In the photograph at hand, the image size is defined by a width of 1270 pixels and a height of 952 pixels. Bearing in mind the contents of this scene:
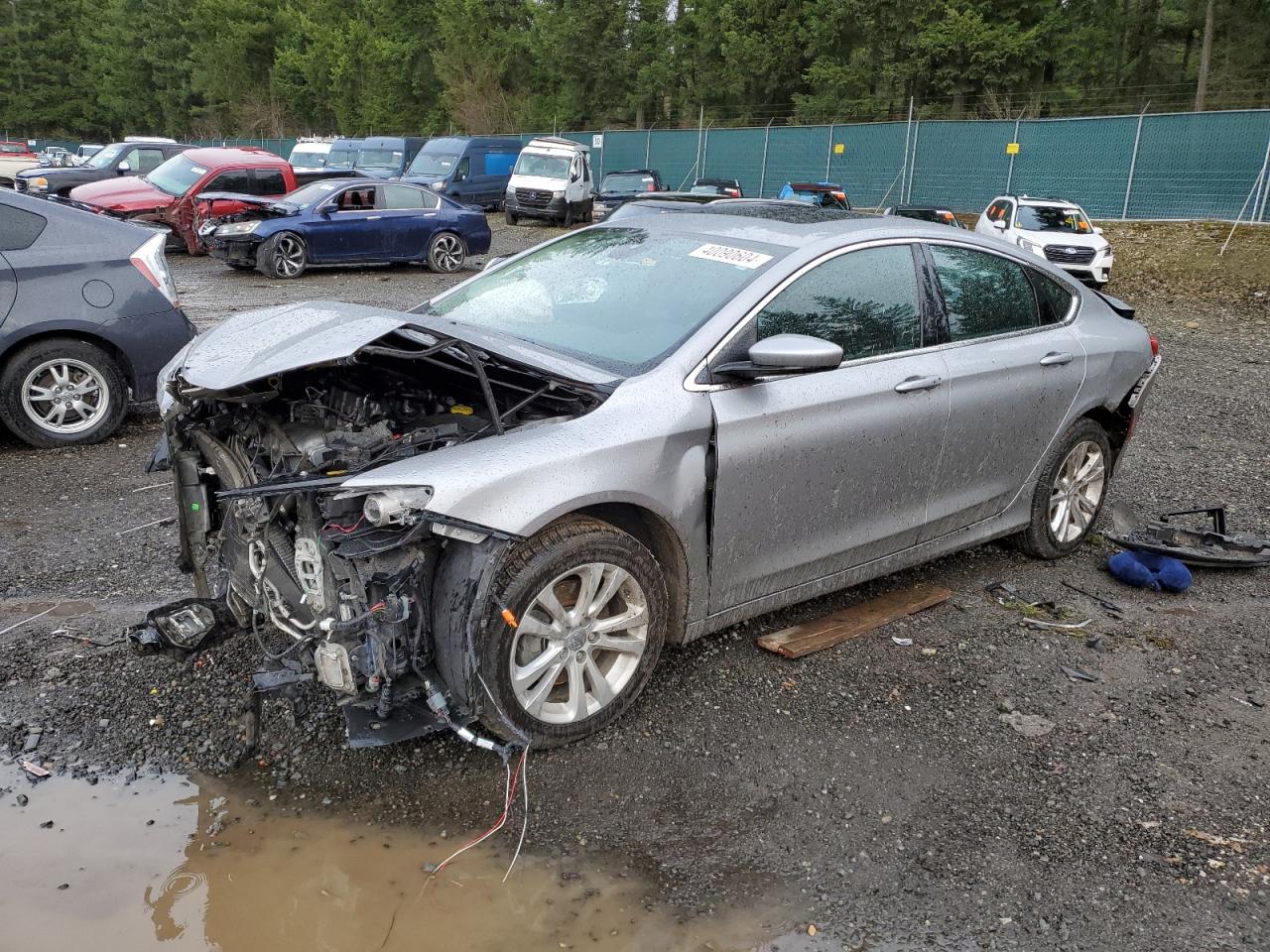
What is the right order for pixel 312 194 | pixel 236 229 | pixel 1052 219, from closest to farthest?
pixel 236 229
pixel 312 194
pixel 1052 219

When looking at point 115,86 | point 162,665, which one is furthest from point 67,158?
point 115,86

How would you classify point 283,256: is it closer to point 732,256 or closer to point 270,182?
point 270,182

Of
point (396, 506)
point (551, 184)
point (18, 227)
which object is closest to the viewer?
point (396, 506)

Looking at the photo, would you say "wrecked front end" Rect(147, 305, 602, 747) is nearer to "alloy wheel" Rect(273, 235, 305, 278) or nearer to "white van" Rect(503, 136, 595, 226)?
"alloy wheel" Rect(273, 235, 305, 278)

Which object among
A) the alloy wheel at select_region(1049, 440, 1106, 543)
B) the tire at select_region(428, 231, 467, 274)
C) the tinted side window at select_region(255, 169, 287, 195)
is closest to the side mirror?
the alloy wheel at select_region(1049, 440, 1106, 543)

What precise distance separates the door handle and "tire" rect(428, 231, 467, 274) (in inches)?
557

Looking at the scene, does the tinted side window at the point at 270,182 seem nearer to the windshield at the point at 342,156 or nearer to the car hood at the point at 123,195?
the car hood at the point at 123,195

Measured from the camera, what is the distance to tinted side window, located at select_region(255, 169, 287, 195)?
1791 centimetres

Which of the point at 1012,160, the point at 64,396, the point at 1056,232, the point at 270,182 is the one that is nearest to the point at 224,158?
the point at 270,182

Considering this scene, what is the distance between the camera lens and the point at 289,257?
1570 cm

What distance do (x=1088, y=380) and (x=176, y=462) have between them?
4092mm

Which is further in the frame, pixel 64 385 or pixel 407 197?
pixel 407 197

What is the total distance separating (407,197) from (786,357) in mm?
14787

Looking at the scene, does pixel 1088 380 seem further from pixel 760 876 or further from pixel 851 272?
pixel 760 876
